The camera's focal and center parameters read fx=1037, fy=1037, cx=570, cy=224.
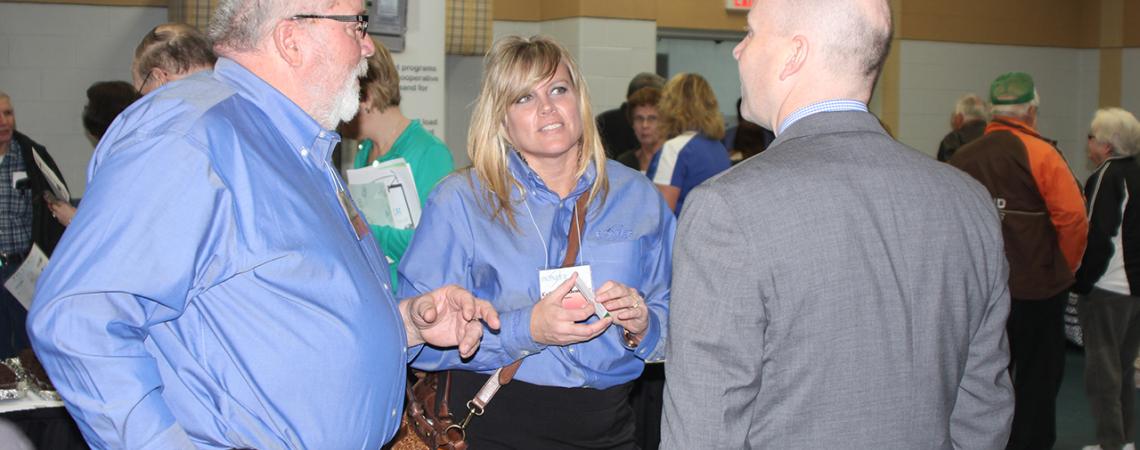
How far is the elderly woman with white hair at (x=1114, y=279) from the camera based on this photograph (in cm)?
459

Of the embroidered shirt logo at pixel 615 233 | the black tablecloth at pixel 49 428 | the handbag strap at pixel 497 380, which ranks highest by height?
the embroidered shirt logo at pixel 615 233

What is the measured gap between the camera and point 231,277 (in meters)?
1.40

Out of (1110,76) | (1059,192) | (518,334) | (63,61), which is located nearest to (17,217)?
(63,61)

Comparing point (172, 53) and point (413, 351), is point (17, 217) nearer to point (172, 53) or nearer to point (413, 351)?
point (172, 53)

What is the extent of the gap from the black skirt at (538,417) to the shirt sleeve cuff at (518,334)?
11 centimetres

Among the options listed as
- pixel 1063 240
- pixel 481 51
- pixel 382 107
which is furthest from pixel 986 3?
pixel 382 107

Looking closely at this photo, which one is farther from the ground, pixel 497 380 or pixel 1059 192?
pixel 1059 192

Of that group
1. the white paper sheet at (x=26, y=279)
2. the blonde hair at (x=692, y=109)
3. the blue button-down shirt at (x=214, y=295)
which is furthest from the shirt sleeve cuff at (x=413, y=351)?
the blonde hair at (x=692, y=109)

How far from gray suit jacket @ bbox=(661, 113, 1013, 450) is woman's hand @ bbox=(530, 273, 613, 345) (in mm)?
605

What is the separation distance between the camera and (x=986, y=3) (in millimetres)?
9516

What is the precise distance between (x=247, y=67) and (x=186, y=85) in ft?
0.39

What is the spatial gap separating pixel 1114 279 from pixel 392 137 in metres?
3.32

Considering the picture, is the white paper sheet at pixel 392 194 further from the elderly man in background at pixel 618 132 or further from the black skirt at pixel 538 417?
the elderly man in background at pixel 618 132

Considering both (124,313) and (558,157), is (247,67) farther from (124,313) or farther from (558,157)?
(558,157)
